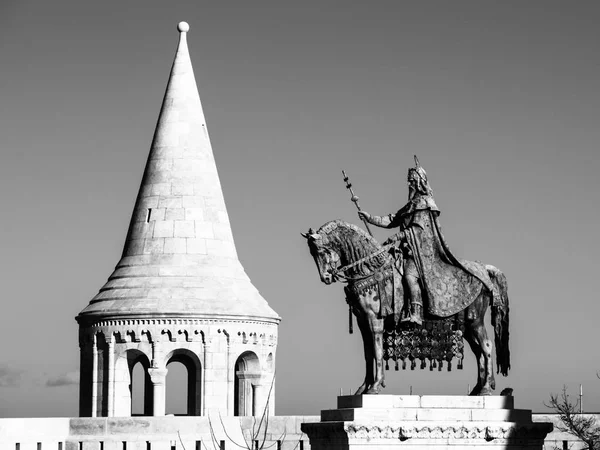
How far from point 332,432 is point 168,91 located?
29.0 m

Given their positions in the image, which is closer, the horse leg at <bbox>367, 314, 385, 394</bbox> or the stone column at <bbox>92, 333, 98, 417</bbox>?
the horse leg at <bbox>367, 314, 385, 394</bbox>

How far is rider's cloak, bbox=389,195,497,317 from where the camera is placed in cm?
2186

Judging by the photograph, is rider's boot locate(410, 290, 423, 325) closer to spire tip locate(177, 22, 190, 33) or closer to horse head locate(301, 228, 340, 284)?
horse head locate(301, 228, 340, 284)

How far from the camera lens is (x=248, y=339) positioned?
154ft

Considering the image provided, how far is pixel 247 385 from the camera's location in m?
47.6

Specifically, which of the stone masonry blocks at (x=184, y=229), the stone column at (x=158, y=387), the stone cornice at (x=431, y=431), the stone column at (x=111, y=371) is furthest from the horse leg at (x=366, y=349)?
the stone masonry blocks at (x=184, y=229)

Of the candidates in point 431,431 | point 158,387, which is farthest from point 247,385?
point 431,431

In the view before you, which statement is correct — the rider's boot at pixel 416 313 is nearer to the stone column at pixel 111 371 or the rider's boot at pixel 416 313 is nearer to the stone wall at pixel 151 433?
the stone wall at pixel 151 433

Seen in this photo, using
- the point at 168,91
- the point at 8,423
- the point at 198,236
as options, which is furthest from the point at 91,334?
the point at 8,423

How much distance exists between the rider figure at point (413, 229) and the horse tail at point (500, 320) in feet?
3.48

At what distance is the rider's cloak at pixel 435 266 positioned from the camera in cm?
2186

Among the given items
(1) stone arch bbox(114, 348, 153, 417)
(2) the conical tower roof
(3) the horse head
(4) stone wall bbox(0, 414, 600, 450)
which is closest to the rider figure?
(3) the horse head

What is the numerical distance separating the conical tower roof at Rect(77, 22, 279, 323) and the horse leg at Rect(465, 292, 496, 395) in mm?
24552

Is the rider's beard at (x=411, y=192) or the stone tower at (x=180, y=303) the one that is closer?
the rider's beard at (x=411, y=192)
